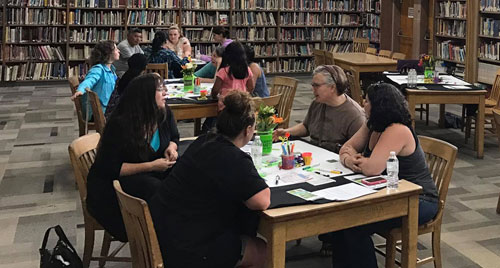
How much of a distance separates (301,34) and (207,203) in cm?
1097

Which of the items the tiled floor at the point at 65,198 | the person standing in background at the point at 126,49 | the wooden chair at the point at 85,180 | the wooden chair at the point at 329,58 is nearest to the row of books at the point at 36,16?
the tiled floor at the point at 65,198

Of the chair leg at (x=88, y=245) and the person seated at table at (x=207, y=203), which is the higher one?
the person seated at table at (x=207, y=203)

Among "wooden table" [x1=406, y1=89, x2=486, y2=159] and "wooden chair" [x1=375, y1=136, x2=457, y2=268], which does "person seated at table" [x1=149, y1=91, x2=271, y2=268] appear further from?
"wooden table" [x1=406, y1=89, x2=486, y2=159]

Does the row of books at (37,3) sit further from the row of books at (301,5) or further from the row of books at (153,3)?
the row of books at (301,5)

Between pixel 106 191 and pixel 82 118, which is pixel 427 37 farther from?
pixel 106 191

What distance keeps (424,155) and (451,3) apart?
314 inches

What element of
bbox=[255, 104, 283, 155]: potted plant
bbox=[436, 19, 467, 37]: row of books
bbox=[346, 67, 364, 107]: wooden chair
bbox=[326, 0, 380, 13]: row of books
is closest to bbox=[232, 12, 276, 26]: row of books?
bbox=[326, 0, 380, 13]: row of books

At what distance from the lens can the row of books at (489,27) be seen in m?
9.11

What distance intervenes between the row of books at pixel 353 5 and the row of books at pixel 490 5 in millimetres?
3956

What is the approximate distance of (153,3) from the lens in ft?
38.6

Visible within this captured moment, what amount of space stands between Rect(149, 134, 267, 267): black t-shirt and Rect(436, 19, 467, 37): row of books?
338 inches

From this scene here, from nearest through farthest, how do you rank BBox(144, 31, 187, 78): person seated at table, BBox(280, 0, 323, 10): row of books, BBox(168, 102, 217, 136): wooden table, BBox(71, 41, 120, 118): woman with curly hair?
1. BBox(168, 102, 217, 136): wooden table
2. BBox(71, 41, 120, 118): woman with curly hair
3. BBox(144, 31, 187, 78): person seated at table
4. BBox(280, 0, 323, 10): row of books

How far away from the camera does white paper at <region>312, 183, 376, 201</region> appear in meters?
2.72

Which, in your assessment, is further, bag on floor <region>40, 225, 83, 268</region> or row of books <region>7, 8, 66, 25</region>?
row of books <region>7, 8, 66, 25</region>
